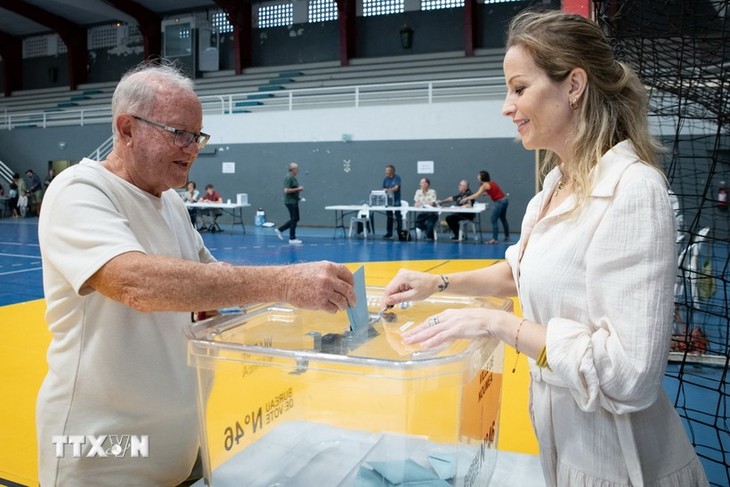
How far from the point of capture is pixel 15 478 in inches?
96.1

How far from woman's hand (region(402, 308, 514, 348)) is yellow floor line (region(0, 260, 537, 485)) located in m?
0.73

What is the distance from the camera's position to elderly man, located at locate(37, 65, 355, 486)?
119cm

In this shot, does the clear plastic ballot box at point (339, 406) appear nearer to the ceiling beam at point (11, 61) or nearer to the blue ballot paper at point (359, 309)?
the blue ballot paper at point (359, 309)

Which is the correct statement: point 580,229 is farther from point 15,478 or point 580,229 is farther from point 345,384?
point 15,478

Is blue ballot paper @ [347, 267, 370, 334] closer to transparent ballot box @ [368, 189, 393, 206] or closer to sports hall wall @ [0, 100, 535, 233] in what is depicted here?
transparent ballot box @ [368, 189, 393, 206]

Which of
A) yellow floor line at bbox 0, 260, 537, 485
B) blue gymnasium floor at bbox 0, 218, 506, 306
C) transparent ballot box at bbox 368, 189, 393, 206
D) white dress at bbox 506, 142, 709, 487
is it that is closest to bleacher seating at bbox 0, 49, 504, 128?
transparent ballot box at bbox 368, 189, 393, 206

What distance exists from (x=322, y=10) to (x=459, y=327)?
20.1 meters

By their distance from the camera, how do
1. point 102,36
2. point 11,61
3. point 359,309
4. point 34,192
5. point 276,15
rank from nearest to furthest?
point 359,309 < point 34,192 < point 276,15 < point 102,36 < point 11,61

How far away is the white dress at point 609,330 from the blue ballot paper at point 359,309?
1.13ft

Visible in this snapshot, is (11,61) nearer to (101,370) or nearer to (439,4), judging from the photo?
(439,4)

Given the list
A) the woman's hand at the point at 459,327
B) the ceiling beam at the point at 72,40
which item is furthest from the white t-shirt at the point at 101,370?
the ceiling beam at the point at 72,40

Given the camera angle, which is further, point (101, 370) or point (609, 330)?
point (101, 370)

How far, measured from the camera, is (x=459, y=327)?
1114 mm

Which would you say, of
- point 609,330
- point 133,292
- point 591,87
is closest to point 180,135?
point 133,292
